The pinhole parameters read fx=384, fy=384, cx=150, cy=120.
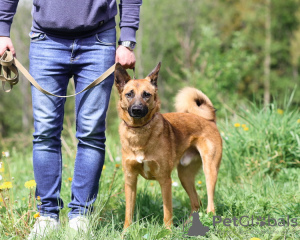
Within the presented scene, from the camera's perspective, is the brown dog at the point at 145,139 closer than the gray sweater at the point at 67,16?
No

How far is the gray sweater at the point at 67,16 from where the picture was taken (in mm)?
2686

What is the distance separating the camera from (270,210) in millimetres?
3129

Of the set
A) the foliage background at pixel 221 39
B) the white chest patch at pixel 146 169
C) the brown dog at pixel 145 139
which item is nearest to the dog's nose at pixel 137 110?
the brown dog at pixel 145 139

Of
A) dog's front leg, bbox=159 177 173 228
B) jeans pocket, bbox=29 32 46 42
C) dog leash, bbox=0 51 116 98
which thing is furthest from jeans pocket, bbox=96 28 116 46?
dog's front leg, bbox=159 177 173 228

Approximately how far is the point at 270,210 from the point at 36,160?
1.89m

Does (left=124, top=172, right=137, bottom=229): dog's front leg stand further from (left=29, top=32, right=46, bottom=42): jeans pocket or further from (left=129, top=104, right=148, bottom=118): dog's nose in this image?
(left=29, top=32, right=46, bottom=42): jeans pocket

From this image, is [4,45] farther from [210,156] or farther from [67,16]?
[210,156]

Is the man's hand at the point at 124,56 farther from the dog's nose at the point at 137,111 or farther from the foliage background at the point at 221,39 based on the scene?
the foliage background at the point at 221,39

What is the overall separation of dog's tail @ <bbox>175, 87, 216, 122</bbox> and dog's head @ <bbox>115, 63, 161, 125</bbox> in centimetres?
80

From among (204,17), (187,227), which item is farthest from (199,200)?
(204,17)

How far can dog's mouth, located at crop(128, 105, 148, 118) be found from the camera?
9.62 feet

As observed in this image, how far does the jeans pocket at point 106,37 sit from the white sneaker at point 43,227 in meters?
1.33

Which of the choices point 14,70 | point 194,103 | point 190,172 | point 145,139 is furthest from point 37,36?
point 190,172

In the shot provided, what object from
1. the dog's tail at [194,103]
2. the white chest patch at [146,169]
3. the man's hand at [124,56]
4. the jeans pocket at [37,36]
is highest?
the jeans pocket at [37,36]
